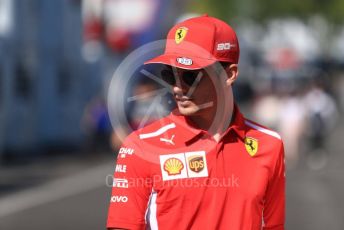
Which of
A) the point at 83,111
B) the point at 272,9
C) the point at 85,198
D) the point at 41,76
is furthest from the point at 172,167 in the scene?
the point at 272,9

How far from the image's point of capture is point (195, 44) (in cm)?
408

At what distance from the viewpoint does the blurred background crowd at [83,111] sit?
17.2m

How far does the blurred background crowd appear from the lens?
1717 cm

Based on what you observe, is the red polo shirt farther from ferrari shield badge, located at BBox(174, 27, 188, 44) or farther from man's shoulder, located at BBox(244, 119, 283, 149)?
ferrari shield badge, located at BBox(174, 27, 188, 44)

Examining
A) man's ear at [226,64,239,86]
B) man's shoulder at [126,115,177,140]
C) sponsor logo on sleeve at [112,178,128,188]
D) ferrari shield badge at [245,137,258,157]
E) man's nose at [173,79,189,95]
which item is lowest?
sponsor logo on sleeve at [112,178,128,188]

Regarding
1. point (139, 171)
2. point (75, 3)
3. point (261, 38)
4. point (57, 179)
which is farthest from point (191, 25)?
point (261, 38)

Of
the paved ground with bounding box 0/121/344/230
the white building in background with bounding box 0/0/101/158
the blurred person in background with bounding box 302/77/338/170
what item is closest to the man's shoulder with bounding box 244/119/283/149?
the paved ground with bounding box 0/121/344/230

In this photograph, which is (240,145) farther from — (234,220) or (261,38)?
(261,38)

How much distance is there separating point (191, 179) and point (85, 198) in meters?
13.8

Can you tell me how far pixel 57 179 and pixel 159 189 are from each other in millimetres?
17424

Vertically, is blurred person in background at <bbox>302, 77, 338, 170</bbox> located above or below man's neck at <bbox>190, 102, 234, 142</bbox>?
below

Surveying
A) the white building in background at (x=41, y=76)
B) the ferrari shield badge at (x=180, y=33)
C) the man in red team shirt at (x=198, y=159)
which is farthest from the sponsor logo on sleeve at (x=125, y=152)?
the white building in background at (x=41, y=76)

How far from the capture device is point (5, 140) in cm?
2589

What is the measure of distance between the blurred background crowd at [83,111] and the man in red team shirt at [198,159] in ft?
27.7
